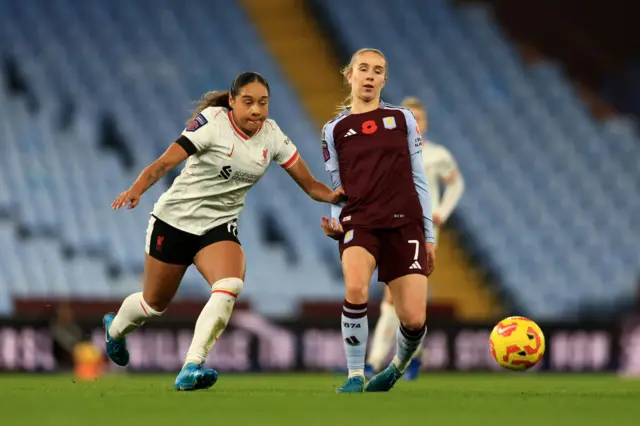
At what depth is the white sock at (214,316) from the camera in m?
6.84

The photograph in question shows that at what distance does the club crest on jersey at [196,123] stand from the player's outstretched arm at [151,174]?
146 millimetres

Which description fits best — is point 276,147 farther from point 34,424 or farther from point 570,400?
point 34,424

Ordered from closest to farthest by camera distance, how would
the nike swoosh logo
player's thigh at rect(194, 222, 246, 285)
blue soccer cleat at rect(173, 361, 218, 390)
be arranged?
blue soccer cleat at rect(173, 361, 218, 390)
player's thigh at rect(194, 222, 246, 285)
the nike swoosh logo

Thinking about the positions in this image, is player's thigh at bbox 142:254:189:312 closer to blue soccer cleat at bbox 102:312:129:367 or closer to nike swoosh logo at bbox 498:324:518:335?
blue soccer cleat at bbox 102:312:129:367

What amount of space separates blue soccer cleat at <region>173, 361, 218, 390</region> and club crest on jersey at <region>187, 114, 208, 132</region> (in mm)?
1326

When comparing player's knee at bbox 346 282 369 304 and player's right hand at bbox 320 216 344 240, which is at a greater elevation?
player's right hand at bbox 320 216 344 240

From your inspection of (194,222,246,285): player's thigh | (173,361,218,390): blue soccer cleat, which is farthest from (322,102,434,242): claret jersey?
(173,361,218,390): blue soccer cleat

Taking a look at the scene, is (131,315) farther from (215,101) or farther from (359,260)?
(359,260)

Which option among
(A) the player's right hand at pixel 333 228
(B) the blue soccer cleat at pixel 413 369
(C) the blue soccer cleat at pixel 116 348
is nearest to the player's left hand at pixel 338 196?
(A) the player's right hand at pixel 333 228

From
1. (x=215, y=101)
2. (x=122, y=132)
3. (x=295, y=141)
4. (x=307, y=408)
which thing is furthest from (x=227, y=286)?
(x=295, y=141)

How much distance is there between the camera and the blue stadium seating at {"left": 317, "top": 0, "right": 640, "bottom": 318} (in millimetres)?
16859

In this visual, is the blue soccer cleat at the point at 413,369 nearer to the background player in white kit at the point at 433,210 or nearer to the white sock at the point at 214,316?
the background player in white kit at the point at 433,210

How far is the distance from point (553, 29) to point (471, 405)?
1486cm

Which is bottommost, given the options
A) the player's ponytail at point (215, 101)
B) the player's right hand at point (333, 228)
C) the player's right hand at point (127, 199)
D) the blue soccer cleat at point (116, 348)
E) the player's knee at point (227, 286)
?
the blue soccer cleat at point (116, 348)
